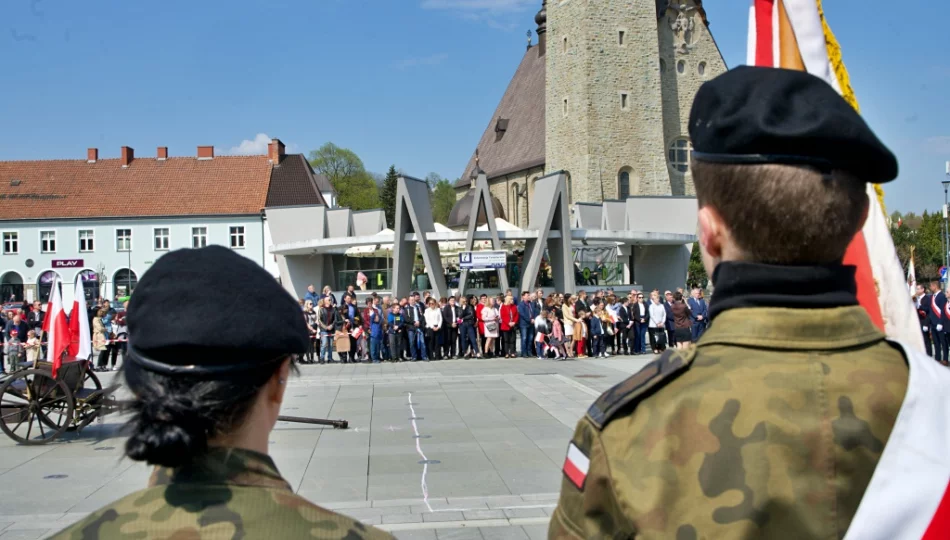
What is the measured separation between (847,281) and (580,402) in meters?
12.4

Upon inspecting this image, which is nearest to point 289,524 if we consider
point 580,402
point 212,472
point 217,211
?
point 212,472

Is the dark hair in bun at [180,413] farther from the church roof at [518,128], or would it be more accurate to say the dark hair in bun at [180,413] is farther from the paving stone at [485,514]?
the church roof at [518,128]

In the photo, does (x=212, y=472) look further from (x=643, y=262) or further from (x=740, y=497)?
(x=643, y=262)

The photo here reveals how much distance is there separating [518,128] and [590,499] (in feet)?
239

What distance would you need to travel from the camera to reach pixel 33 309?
24203 millimetres

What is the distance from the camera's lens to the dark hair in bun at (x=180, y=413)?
5.80ft

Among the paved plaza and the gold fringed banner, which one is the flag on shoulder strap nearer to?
the gold fringed banner

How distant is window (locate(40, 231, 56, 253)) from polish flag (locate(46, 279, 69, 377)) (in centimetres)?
5408

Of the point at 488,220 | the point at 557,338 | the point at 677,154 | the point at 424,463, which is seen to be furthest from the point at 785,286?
the point at 677,154

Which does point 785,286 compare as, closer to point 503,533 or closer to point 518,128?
point 503,533

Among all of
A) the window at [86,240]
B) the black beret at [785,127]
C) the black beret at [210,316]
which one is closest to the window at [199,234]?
the window at [86,240]

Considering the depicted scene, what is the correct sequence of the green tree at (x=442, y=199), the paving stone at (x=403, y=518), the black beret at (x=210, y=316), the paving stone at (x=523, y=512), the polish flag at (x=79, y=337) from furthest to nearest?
the green tree at (x=442, y=199)
the polish flag at (x=79, y=337)
the paving stone at (x=523, y=512)
the paving stone at (x=403, y=518)
the black beret at (x=210, y=316)

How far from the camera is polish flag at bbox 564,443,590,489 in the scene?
63.9 inches

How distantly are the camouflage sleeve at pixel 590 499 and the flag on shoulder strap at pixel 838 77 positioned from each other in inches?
66.6
